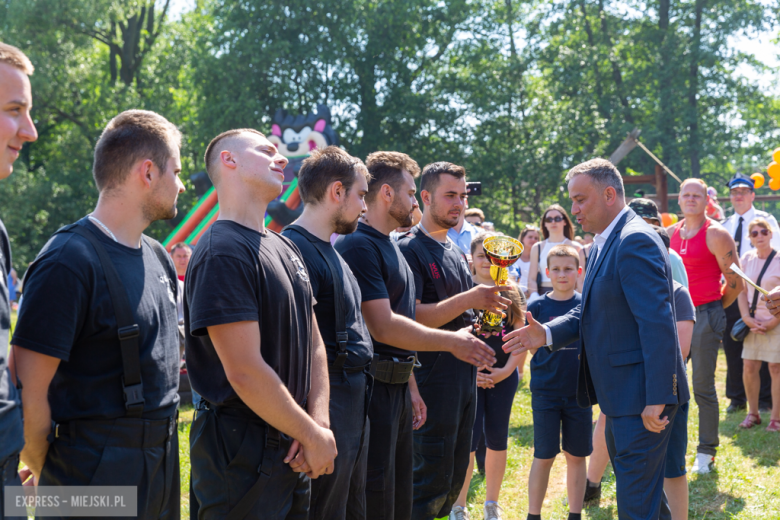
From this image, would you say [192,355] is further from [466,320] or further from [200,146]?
[200,146]

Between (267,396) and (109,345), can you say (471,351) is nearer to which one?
(267,396)

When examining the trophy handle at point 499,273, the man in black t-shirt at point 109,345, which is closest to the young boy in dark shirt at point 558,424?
the trophy handle at point 499,273

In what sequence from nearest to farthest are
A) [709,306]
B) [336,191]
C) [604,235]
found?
[336,191] < [604,235] < [709,306]

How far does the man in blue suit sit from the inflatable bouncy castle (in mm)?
11792

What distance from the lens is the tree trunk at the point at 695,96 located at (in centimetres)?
2589

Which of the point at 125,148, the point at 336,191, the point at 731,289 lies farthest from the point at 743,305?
the point at 125,148

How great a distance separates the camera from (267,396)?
234 centimetres

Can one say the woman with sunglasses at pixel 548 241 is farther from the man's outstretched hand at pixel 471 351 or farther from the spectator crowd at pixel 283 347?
the man's outstretched hand at pixel 471 351

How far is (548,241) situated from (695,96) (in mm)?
22218

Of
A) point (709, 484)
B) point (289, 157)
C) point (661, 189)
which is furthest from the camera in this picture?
point (289, 157)

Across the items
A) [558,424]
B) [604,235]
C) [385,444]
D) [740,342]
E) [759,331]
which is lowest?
[558,424]

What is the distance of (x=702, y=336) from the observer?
620 cm

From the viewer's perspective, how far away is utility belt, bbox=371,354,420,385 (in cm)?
360

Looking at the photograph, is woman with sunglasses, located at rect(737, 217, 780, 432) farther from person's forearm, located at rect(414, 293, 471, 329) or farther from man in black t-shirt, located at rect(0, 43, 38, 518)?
man in black t-shirt, located at rect(0, 43, 38, 518)
